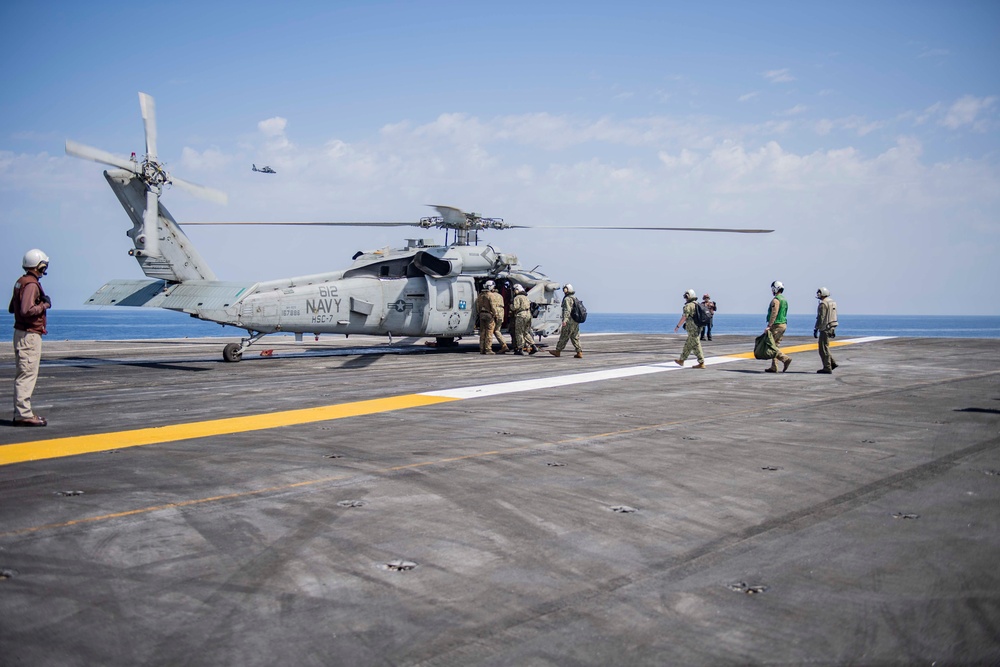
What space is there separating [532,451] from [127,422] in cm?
553

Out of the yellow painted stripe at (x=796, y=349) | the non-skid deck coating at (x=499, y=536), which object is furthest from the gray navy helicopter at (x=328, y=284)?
the non-skid deck coating at (x=499, y=536)

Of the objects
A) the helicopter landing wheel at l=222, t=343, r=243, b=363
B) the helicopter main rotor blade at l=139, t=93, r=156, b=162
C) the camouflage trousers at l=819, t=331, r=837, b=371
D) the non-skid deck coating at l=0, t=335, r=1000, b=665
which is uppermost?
the helicopter main rotor blade at l=139, t=93, r=156, b=162

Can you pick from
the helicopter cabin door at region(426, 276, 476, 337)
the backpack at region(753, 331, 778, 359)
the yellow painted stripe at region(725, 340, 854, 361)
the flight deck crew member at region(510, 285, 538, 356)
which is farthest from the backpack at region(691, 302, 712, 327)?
the helicopter cabin door at region(426, 276, 476, 337)

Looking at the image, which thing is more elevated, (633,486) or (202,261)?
(202,261)

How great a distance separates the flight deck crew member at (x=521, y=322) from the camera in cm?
2312

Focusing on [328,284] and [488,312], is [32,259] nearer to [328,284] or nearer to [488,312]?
[328,284]

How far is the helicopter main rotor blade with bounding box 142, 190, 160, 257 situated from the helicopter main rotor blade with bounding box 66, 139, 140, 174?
2.22ft

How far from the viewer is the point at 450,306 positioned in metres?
22.4

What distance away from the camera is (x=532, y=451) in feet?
26.5

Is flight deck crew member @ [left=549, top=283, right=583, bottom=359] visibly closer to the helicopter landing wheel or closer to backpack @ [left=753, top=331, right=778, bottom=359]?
backpack @ [left=753, top=331, right=778, bottom=359]

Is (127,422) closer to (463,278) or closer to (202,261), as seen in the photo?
(202,261)

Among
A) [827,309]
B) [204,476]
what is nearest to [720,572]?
[204,476]

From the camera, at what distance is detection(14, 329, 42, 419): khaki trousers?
30.5 ft

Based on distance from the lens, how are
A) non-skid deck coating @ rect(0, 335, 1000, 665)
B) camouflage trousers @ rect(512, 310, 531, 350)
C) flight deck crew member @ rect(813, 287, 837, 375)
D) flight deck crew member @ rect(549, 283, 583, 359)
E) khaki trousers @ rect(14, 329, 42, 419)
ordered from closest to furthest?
non-skid deck coating @ rect(0, 335, 1000, 665)
khaki trousers @ rect(14, 329, 42, 419)
flight deck crew member @ rect(813, 287, 837, 375)
flight deck crew member @ rect(549, 283, 583, 359)
camouflage trousers @ rect(512, 310, 531, 350)
